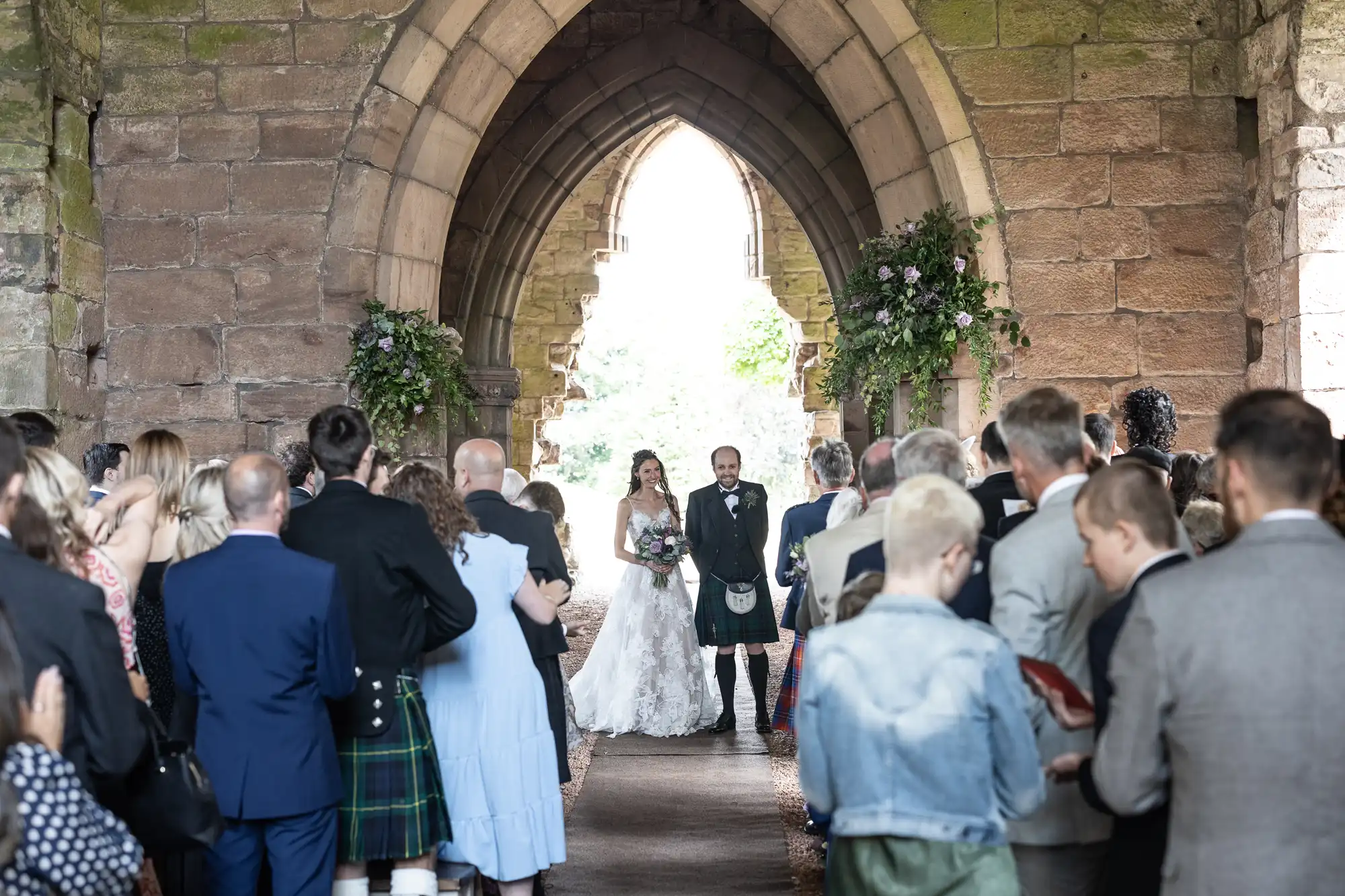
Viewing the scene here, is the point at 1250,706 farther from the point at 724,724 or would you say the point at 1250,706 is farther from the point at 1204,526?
the point at 724,724

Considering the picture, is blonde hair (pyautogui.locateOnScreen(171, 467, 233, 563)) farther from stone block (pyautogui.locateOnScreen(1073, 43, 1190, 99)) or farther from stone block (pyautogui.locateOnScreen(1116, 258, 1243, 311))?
stone block (pyautogui.locateOnScreen(1073, 43, 1190, 99))

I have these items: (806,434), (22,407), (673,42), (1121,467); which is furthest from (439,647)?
(806,434)

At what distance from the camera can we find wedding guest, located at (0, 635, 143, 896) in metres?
1.98

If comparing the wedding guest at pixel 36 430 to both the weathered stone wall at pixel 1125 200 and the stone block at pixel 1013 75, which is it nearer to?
the weathered stone wall at pixel 1125 200

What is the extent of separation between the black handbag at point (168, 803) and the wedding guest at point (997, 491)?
6.64ft

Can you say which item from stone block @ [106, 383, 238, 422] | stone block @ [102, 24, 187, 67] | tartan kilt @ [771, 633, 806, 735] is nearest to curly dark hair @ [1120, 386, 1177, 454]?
tartan kilt @ [771, 633, 806, 735]

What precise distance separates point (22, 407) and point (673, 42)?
602 centimetres

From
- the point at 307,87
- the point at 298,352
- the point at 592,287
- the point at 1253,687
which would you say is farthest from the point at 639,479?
the point at 592,287

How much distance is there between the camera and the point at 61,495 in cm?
274

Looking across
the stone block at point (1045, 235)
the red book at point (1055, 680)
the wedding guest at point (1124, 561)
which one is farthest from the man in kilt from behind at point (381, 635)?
the stone block at point (1045, 235)

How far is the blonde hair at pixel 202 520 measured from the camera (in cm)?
364

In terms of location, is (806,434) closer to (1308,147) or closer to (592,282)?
(592,282)

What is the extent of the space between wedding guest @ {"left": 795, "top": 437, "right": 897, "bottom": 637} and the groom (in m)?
3.34

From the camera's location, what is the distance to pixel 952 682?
226 cm
